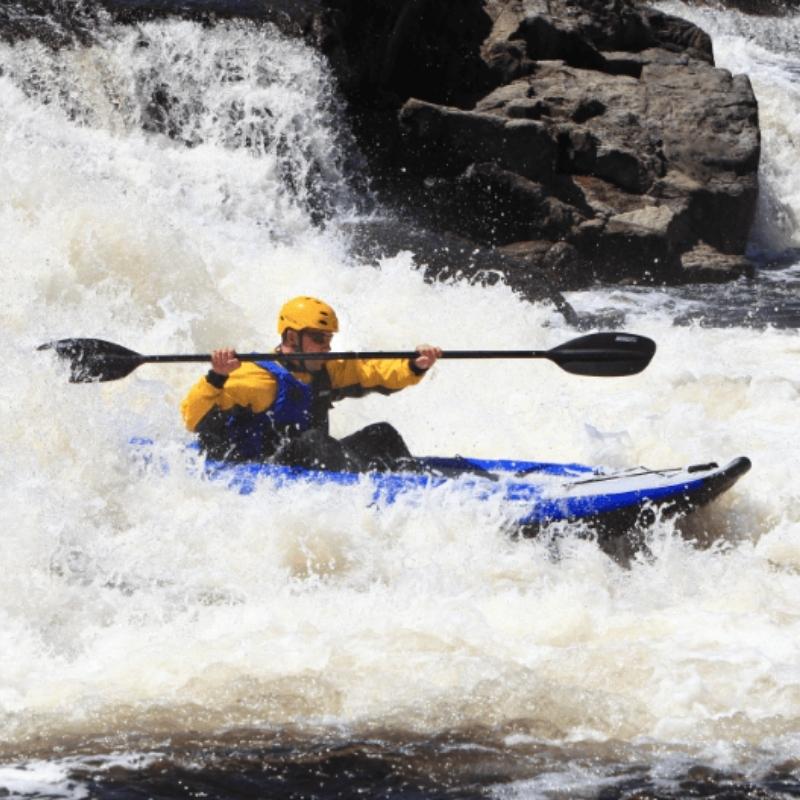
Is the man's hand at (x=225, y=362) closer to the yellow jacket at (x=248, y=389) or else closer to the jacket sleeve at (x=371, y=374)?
the yellow jacket at (x=248, y=389)

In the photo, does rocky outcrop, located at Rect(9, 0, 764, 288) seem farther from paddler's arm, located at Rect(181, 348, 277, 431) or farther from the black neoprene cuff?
the black neoprene cuff

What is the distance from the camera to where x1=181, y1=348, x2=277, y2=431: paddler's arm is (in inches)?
227

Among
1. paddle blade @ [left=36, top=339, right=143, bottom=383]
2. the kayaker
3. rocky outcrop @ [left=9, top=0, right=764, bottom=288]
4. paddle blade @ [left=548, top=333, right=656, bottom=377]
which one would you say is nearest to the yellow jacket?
the kayaker

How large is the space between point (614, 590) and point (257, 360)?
1786mm

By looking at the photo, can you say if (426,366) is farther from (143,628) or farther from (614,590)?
(143,628)

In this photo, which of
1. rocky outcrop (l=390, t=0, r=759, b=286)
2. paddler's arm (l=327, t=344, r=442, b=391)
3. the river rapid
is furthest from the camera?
rocky outcrop (l=390, t=0, r=759, b=286)

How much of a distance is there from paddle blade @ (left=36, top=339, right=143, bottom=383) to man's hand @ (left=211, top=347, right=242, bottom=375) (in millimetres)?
719

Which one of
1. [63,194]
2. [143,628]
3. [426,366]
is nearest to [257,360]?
[426,366]

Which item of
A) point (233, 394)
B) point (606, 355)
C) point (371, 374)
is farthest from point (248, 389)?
point (606, 355)

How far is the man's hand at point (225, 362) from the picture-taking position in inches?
223

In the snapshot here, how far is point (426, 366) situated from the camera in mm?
6055

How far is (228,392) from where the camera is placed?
19.0 ft

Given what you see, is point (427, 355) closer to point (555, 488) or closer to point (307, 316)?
point (307, 316)

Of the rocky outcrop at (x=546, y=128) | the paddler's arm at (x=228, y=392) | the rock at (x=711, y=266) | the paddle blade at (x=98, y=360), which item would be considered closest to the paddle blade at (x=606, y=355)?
the paddler's arm at (x=228, y=392)
